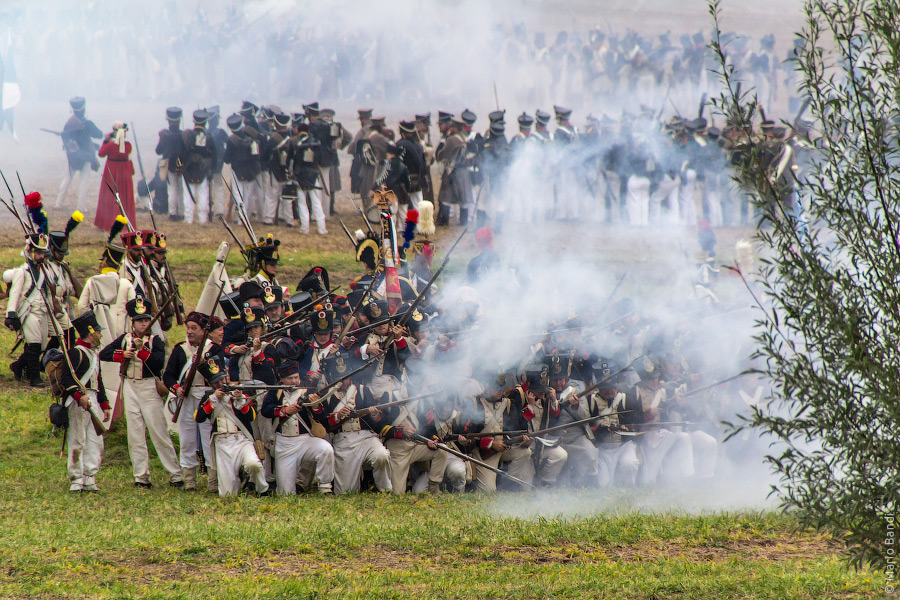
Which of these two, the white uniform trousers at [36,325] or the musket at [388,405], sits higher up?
the white uniform trousers at [36,325]

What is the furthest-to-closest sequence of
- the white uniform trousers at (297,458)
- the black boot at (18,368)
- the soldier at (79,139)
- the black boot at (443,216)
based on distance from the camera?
the black boot at (443,216) < the soldier at (79,139) < the black boot at (18,368) < the white uniform trousers at (297,458)

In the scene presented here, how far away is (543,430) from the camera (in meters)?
11.8

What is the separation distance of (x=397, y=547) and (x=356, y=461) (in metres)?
2.61

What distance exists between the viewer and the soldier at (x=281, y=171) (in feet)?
69.2

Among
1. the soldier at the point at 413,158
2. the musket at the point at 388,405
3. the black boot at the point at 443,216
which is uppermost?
the soldier at the point at 413,158

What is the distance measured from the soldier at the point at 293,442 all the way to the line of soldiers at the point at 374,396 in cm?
2

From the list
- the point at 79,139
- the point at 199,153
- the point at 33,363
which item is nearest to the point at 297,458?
the point at 33,363

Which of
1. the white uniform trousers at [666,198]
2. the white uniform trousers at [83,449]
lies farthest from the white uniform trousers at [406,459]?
the white uniform trousers at [666,198]

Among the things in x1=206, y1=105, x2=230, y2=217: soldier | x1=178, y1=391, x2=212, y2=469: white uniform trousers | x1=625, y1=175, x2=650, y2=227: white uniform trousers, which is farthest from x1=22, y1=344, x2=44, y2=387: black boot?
x1=625, y1=175, x2=650, y2=227: white uniform trousers

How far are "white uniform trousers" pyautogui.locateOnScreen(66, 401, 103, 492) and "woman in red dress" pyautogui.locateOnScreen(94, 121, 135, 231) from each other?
901 cm

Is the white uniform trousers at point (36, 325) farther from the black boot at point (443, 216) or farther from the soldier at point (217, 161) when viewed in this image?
the black boot at point (443, 216)

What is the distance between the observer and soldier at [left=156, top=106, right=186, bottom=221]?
20.7 meters

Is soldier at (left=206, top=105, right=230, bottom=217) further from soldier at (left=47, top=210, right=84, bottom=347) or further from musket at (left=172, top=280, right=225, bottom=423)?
musket at (left=172, top=280, right=225, bottom=423)

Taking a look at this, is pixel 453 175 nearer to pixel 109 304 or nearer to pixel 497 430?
pixel 109 304
